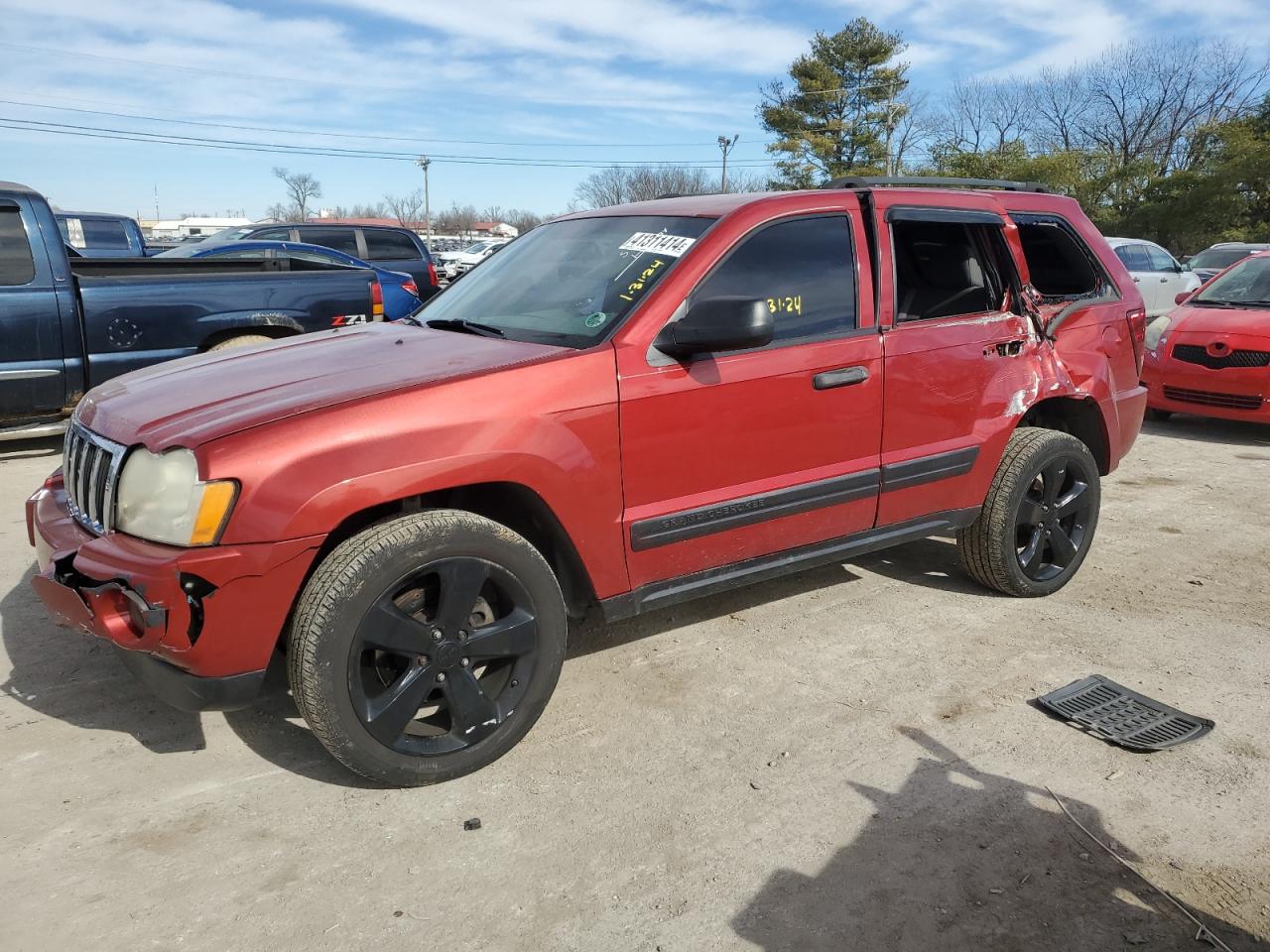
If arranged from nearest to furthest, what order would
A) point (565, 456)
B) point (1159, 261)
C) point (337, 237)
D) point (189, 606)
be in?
point (189, 606) → point (565, 456) → point (337, 237) → point (1159, 261)

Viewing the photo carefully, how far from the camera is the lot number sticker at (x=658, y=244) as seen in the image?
3400 mm

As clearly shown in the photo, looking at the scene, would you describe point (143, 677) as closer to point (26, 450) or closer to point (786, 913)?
point (786, 913)

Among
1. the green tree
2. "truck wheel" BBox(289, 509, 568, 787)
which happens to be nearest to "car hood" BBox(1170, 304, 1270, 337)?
"truck wheel" BBox(289, 509, 568, 787)

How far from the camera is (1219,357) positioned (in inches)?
312

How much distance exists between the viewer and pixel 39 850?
2.55 metres

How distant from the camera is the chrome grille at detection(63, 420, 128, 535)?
107 inches

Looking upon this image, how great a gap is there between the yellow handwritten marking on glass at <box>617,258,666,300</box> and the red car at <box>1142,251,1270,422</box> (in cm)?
655

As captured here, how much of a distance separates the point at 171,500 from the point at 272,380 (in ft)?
2.00

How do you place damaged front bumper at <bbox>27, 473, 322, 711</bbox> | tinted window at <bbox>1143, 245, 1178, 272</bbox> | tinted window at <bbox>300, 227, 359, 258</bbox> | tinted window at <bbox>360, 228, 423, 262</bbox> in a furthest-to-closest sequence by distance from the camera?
tinted window at <bbox>1143, 245, 1178, 272</bbox> → tinted window at <bbox>360, 228, 423, 262</bbox> → tinted window at <bbox>300, 227, 359, 258</bbox> → damaged front bumper at <bbox>27, 473, 322, 711</bbox>

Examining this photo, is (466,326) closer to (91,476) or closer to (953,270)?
(91,476)

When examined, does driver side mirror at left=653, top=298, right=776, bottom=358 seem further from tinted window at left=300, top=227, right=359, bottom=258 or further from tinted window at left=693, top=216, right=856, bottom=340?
tinted window at left=300, top=227, right=359, bottom=258

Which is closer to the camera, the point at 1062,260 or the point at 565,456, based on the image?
the point at 565,456

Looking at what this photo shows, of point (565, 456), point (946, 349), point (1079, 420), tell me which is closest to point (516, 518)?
point (565, 456)

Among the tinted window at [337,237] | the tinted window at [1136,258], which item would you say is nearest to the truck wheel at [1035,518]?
the tinted window at [337,237]
